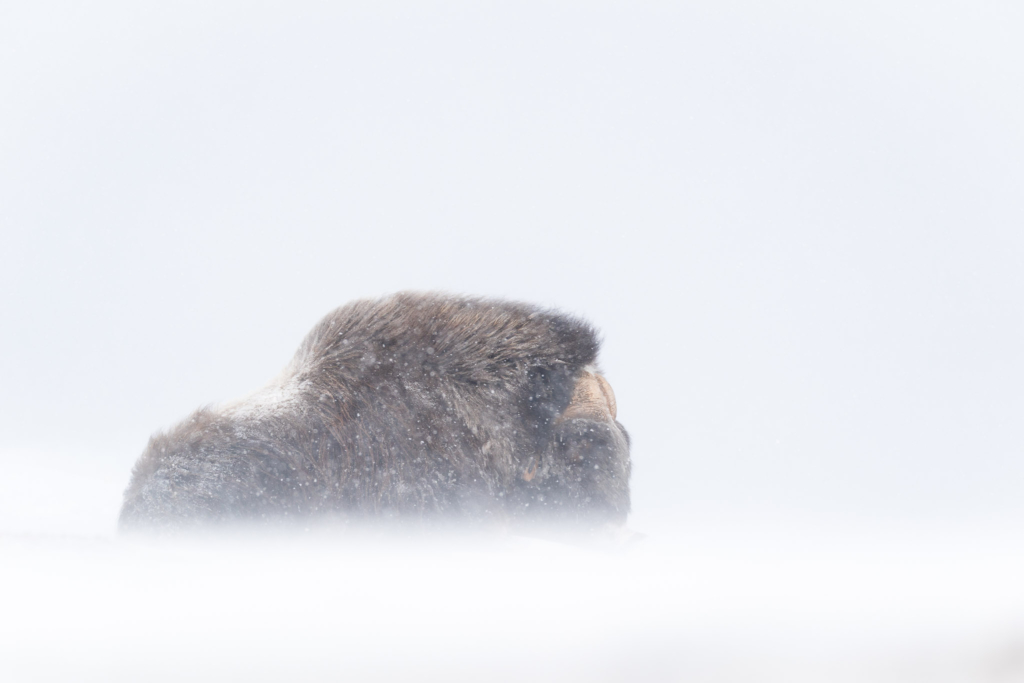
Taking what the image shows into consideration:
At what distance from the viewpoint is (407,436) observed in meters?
2.64

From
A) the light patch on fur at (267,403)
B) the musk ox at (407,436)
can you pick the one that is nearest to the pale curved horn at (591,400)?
the musk ox at (407,436)

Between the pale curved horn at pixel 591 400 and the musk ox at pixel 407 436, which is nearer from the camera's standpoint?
the musk ox at pixel 407 436

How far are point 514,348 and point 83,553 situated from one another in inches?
67.3

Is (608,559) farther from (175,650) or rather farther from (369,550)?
(175,650)

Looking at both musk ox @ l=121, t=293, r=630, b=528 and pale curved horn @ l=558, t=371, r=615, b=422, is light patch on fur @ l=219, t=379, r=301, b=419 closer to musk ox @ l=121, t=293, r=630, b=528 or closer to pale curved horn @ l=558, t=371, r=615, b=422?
musk ox @ l=121, t=293, r=630, b=528

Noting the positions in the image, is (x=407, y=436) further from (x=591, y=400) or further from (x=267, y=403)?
(x=591, y=400)

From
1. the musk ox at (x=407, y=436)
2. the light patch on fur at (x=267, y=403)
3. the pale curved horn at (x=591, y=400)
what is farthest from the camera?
the pale curved horn at (x=591, y=400)

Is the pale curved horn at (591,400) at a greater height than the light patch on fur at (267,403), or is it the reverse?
the pale curved horn at (591,400)

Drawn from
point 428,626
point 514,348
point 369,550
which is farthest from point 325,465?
point 428,626

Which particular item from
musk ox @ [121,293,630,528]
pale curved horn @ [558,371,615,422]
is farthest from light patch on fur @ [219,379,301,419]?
pale curved horn @ [558,371,615,422]

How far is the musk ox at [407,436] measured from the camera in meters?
2.50

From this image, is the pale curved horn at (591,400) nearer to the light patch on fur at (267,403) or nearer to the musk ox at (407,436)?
the musk ox at (407,436)

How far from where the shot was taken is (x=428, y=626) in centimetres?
119

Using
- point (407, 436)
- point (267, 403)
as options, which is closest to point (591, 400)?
point (407, 436)
